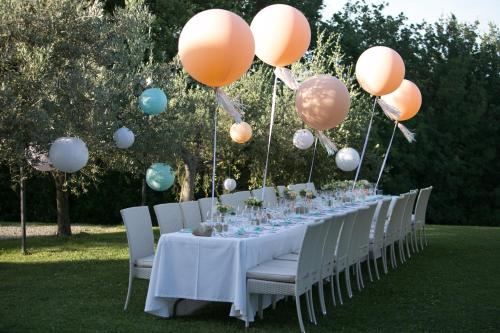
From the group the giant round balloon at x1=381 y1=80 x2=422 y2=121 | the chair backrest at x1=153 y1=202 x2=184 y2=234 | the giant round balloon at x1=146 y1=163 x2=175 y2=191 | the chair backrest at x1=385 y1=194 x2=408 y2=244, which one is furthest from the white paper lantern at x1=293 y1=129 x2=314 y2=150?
the chair backrest at x1=153 y1=202 x2=184 y2=234

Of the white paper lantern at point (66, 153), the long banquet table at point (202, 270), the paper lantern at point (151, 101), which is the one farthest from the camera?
the paper lantern at point (151, 101)

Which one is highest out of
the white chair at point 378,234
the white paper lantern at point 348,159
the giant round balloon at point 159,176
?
the white paper lantern at point 348,159

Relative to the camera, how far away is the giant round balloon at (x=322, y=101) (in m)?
9.40

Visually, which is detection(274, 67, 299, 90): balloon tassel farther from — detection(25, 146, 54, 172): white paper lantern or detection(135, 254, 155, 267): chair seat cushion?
detection(135, 254, 155, 267): chair seat cushion

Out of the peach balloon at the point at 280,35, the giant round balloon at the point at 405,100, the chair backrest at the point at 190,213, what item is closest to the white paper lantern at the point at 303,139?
the giant round balloon at the point at 405,100

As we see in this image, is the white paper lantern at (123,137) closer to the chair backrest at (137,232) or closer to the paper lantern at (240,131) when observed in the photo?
the paper lantern at (240,131)

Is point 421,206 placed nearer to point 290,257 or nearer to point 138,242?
point 290,257

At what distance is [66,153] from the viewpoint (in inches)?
333

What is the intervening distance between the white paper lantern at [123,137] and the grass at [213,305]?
1652mm

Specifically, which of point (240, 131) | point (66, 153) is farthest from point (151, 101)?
point (66, 153)

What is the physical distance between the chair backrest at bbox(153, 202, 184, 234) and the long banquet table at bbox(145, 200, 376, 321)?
4.28 ft

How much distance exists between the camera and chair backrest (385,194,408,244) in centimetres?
988

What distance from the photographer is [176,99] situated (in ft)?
44.0

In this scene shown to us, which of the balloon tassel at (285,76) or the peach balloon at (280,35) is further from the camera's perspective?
the balloon tassel at (285,76)
